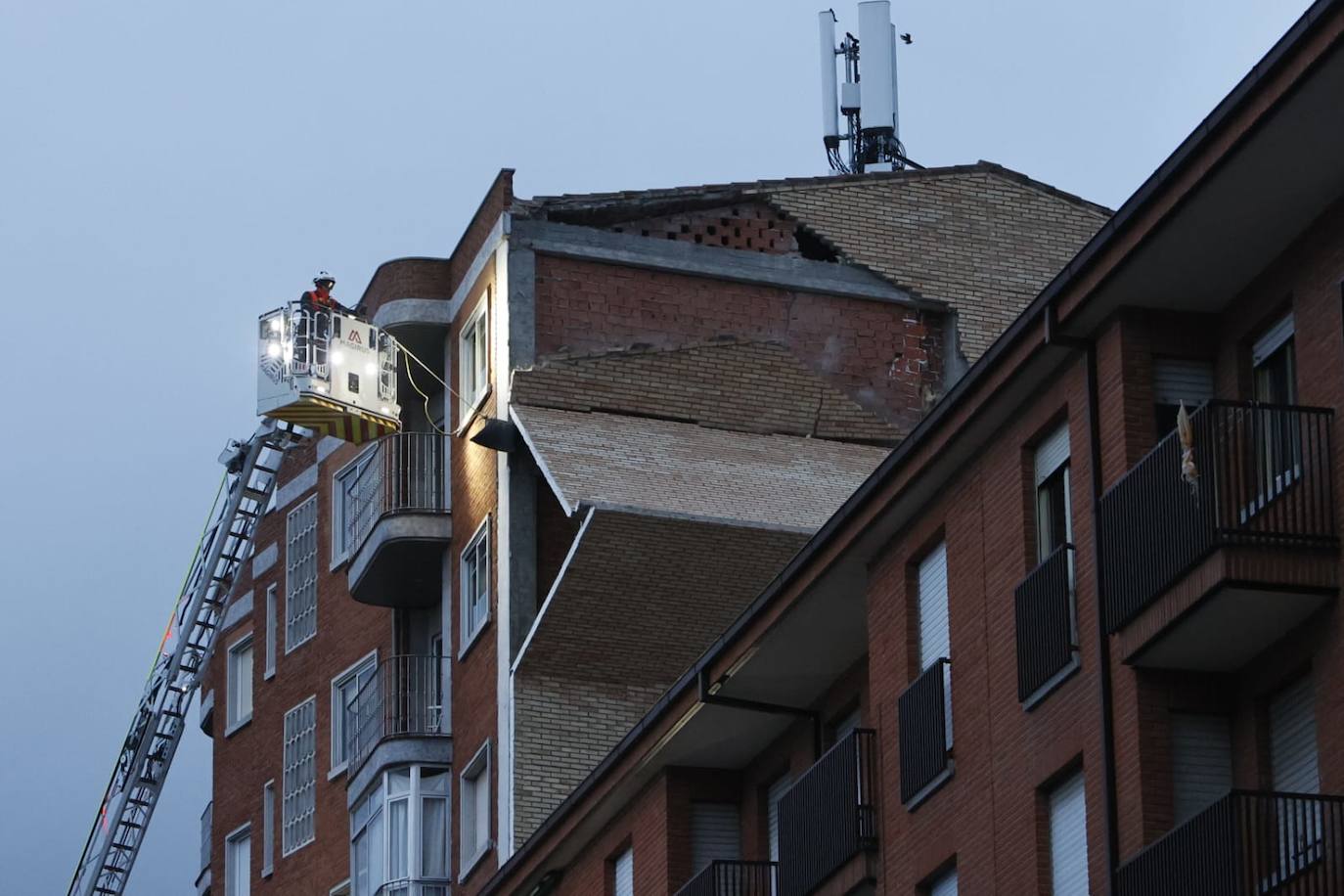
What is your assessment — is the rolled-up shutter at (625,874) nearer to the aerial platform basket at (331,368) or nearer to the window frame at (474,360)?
the window frame at (474,360)

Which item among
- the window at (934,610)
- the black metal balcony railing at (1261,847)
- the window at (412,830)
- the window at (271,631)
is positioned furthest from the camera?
the window at (271,631)

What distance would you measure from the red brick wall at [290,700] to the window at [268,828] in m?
0.14

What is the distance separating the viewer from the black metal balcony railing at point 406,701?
49.3m

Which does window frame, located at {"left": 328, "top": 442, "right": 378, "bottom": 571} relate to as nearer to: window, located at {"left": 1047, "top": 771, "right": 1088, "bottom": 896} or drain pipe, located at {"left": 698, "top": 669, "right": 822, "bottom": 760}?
drain pipe, located at {"left": 698, "top": 669, "right": 822, "bottom": 760}

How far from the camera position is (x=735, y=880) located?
1375 inches

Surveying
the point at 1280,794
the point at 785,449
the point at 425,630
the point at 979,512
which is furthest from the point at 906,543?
the point at 425,630

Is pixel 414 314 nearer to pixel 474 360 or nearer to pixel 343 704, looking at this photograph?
pixel 474 360

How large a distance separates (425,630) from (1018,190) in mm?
12039

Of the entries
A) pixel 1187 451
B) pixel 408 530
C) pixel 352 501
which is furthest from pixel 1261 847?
pixel 352 501

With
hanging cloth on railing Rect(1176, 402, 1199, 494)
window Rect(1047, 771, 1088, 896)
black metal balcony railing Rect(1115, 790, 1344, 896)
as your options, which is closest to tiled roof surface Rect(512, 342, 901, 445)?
window Rect(1047, 771, 1088, 896)

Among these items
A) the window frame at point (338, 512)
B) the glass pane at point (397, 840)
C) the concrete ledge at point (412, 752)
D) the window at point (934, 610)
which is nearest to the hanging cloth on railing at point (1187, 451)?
the window at point (934, 610)

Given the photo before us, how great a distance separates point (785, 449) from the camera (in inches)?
1879

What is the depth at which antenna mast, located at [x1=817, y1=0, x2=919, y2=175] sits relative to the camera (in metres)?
58.0

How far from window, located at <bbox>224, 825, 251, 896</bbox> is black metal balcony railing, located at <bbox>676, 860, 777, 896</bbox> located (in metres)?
24.3
